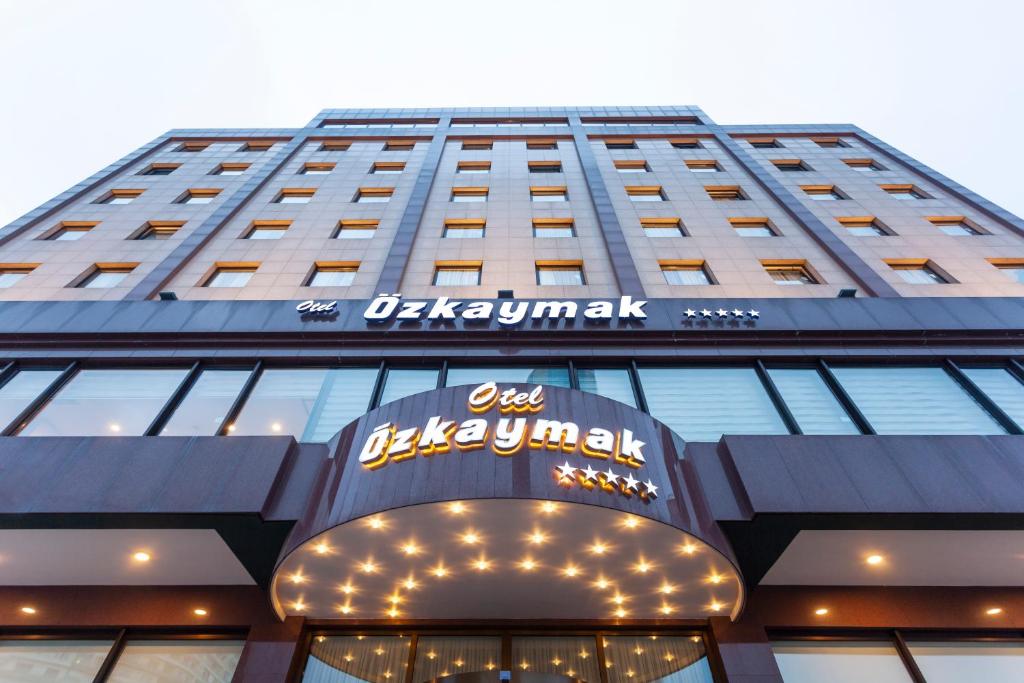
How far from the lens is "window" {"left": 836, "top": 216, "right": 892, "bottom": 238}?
24.4 meters

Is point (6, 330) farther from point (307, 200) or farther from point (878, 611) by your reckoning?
point (878, 611)

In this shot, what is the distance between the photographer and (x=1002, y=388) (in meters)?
14.9

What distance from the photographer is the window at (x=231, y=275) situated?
70.3ft

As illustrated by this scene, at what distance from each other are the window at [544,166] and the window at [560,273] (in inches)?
406

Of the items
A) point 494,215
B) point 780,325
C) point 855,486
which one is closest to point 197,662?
point 855,486

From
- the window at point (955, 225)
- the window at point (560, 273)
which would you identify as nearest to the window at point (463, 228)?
the window at point (560, 273)

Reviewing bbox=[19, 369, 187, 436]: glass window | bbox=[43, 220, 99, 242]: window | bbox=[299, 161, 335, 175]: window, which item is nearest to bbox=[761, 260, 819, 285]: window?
bbox=[19, 369, 187, 436]: glass window

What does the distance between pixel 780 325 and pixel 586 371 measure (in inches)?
240

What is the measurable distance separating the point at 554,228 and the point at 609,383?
11.1 metres

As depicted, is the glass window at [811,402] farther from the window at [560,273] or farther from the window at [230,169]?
the window at [230,169]

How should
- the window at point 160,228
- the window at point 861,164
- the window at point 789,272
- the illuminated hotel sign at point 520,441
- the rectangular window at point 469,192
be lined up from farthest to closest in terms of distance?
the window at point 861,164, the rectangular window at point 469,192, the window at point 160,228, the window at point 789,272, the illuminated hotel sign at point 520,441

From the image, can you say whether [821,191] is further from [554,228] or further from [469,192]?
[469,192]

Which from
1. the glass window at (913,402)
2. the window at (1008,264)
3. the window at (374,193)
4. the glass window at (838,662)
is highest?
the window at (374,193)

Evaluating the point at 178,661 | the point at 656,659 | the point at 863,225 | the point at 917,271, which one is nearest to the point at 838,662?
the point at 656,659
